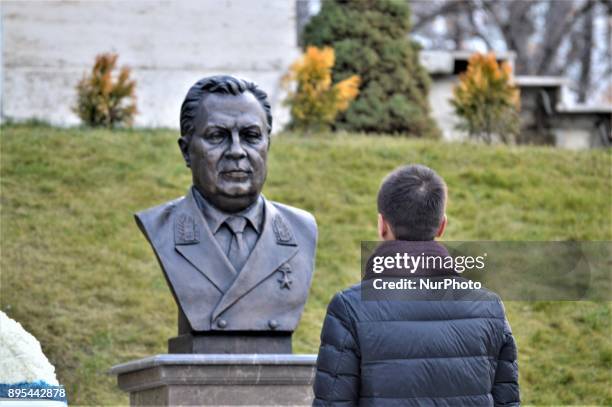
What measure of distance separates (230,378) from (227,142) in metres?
1.32

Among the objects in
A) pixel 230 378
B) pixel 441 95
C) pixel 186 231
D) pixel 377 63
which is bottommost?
pixel 230 378

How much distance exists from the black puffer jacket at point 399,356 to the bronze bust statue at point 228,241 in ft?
9.71

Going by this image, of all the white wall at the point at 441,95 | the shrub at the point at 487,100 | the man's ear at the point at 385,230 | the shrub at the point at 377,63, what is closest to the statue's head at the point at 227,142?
the man's ear at the point at 385,230

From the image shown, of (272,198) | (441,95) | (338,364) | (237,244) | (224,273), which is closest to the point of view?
(338,364)

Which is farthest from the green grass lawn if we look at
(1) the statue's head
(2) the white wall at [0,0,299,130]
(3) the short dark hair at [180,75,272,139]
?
(2) the white wall at [0,0,299,130]

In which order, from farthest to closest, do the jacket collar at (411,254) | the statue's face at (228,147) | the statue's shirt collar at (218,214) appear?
1. the statue's shirt collar at (218,214)
2. the statue's face at (228,147)
3. the jacket collar at (411,254)

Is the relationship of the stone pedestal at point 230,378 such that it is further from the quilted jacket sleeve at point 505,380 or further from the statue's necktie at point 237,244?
the quilted jacket sleeve at point 505,380

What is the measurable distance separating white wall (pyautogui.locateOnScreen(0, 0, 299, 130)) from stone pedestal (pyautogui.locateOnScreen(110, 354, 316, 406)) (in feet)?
31.9

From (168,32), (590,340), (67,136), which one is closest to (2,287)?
(67,136)

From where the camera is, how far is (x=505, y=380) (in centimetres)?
457

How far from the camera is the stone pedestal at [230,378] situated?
721 cm

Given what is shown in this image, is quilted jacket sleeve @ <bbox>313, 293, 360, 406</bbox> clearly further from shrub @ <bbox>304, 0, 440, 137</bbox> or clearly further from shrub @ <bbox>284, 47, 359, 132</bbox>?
shrub @ <bbox>304, 0, 440, 137</bbox>

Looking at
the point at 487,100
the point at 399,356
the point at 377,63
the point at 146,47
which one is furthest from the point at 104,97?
the point at 399,356

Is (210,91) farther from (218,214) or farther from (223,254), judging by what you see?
(223,254)
